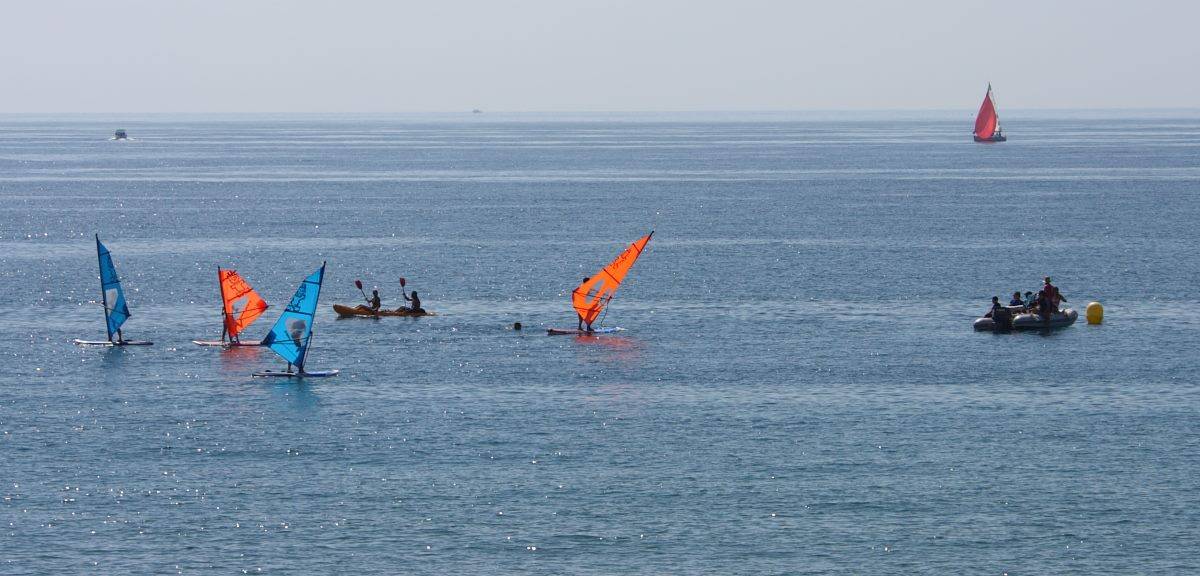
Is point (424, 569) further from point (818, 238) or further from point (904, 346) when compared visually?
point (818, 238)

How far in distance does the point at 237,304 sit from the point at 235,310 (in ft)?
1.07

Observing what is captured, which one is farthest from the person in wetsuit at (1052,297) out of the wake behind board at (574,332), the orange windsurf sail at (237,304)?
the orange windsurf sail at (237,304)

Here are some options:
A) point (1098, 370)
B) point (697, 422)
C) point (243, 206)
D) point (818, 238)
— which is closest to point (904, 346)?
point (1098, 370)

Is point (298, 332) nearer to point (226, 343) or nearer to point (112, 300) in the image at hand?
point (226, 343)

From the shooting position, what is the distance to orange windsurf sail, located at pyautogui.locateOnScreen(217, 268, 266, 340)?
84188mm

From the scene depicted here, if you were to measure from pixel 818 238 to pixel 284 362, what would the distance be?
251 feet

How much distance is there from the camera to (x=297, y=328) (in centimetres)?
7675

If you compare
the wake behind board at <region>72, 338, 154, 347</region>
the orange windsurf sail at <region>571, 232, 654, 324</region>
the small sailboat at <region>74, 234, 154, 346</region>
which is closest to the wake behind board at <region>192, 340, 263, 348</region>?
the wake behind board at <region>72, 338, 154, 347</region>

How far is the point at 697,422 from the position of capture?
66500mm

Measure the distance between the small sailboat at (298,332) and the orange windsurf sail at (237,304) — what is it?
7959 mm

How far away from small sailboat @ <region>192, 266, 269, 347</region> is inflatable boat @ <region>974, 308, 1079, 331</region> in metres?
38.4

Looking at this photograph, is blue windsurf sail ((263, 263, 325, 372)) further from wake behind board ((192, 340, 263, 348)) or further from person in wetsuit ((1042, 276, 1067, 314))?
person in wetsuit ((1042, 276, 1067, 314))

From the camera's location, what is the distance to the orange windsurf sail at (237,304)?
84.2m

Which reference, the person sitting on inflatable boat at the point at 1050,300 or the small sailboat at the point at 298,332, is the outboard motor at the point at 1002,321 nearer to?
the person sitting on inflatable boat at the point at 1050,300
